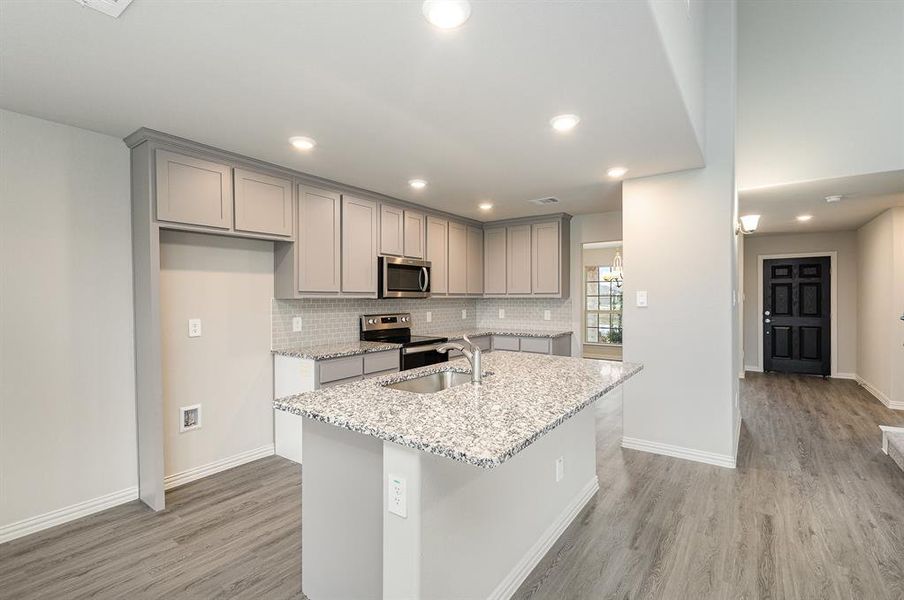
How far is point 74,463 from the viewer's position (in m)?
2.59

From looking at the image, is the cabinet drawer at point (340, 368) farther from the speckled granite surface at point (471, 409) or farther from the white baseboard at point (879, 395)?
the white baseboard at point (879, 395)

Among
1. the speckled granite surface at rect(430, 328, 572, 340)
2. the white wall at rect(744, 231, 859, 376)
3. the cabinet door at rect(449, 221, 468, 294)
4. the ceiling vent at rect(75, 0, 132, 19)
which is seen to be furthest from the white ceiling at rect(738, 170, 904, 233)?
the ceiling vent at rect(75, 0, 132, 19)

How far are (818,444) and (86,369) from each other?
5.61m

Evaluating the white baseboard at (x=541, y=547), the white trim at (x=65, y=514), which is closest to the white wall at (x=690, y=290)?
the white baseboard at (x=541, y=547)

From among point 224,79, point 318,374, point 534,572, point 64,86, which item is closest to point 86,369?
point 318,374

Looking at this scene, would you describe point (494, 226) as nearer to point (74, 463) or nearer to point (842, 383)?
point (74, 463)

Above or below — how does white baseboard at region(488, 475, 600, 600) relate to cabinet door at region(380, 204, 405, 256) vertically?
below

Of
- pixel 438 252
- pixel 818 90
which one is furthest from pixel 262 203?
pixel 818 90

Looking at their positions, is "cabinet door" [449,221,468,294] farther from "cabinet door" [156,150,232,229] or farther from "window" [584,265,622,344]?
"window" [584,265,622,344]

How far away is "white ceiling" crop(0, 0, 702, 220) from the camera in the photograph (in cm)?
156

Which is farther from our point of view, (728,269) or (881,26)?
(881,26)

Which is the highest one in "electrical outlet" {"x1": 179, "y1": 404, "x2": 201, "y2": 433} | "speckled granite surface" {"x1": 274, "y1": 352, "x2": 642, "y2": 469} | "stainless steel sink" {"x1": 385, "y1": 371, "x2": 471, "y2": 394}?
"speckled granite surface" {"x1": 274, "y1": 352, "x2": 642, "y2": 469}

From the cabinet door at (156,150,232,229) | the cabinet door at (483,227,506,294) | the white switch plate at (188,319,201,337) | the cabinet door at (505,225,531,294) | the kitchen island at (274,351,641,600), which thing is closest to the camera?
the kitchen island at (274,351,641,600)

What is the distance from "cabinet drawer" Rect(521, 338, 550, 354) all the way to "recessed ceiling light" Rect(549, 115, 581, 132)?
2.97 m
